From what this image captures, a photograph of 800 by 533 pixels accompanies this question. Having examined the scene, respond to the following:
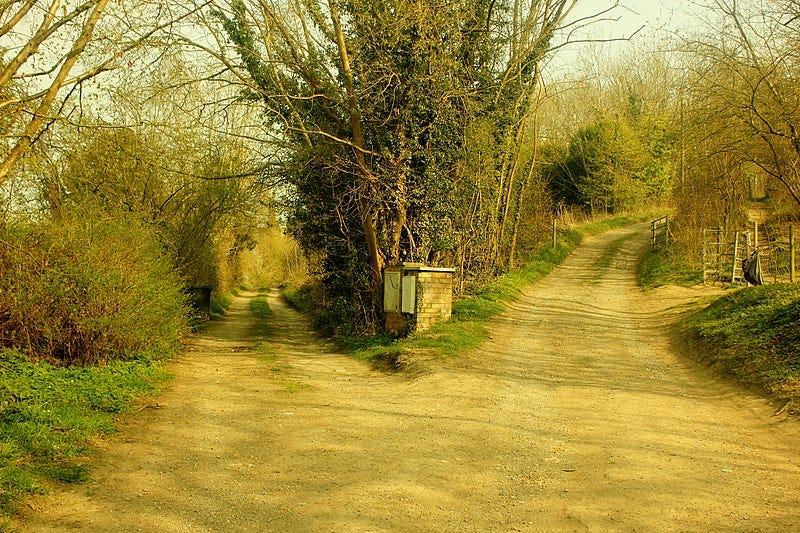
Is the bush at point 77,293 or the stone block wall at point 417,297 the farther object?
the stone block wall at point 417,297

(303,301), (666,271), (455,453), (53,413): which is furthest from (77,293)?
(303,301)

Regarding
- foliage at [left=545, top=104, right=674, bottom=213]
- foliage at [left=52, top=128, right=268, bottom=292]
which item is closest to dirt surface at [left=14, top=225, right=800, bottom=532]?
foliage at [left=52, top=128, right=268, bottom=292]

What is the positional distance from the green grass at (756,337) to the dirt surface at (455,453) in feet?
1.56

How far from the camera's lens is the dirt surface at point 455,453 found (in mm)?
5445

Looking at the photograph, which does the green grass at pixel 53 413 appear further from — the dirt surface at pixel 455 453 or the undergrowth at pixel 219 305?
the undergrowth at pixel 219 305

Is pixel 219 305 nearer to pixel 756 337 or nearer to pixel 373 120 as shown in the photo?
pixel 373 120

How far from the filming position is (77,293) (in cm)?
1107

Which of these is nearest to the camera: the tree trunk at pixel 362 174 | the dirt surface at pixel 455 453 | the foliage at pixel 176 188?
the dirt surface at pixel 455 453

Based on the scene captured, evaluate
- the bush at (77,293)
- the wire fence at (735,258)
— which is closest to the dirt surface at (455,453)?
the bush at (77,293)

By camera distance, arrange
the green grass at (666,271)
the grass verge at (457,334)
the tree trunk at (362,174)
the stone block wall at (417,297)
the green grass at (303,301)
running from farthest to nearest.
A: the green grass at (303,301) → the green grass at (666,271) → the stone block wall at (417,297) → the tree trunk at (362,174) → the grass verge at (457,334)

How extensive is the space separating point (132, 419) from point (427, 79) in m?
9.96

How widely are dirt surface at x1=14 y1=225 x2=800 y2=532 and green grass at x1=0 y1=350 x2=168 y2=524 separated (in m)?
0.27

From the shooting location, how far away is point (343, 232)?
1744 cm

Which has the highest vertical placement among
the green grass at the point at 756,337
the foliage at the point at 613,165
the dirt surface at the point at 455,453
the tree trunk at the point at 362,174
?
the foliage at the point at 613,165
